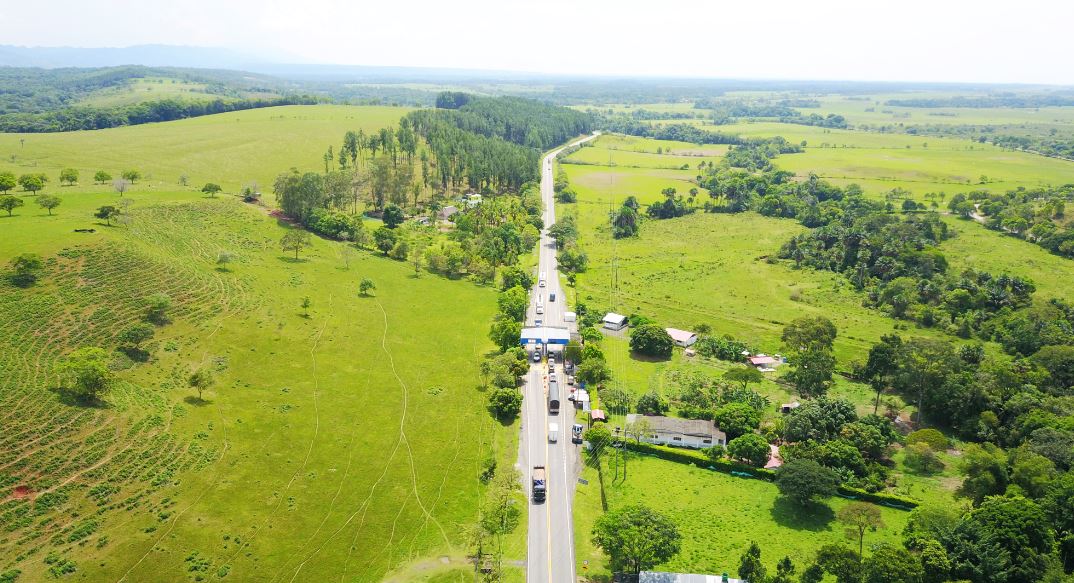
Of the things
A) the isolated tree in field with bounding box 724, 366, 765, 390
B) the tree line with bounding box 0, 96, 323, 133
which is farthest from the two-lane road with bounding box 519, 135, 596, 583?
the tree line with bounding box 0, 96, 323, 133

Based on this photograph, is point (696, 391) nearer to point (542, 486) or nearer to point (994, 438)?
point (542, 486)

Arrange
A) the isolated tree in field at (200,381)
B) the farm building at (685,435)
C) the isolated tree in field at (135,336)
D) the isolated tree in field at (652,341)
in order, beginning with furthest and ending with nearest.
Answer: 1. the isolated tree in field at (652,341)
2. the isolated tree in field at (135,336)
3. the farm building at (685,435)
4. the isolated tree in field at (200,381)

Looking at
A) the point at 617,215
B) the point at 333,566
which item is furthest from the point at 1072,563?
the point at 617,215

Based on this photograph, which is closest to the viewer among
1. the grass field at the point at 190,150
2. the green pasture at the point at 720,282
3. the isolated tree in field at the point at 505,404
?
the isolated tree in field at the point at 505,404

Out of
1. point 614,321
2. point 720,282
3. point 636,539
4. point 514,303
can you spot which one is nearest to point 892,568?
point 636,539

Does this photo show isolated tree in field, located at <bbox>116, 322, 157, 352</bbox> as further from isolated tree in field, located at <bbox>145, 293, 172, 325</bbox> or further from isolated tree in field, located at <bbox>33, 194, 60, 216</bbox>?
isolated tree in field, located at <bbox>33, 194, 60, 216</bbox>

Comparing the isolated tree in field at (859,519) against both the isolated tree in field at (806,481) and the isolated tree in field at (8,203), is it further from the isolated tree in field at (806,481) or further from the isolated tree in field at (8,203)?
the isolated tree in field at (8,203)

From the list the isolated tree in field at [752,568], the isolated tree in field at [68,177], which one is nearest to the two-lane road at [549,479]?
the isolated tree in field at [752,568]
